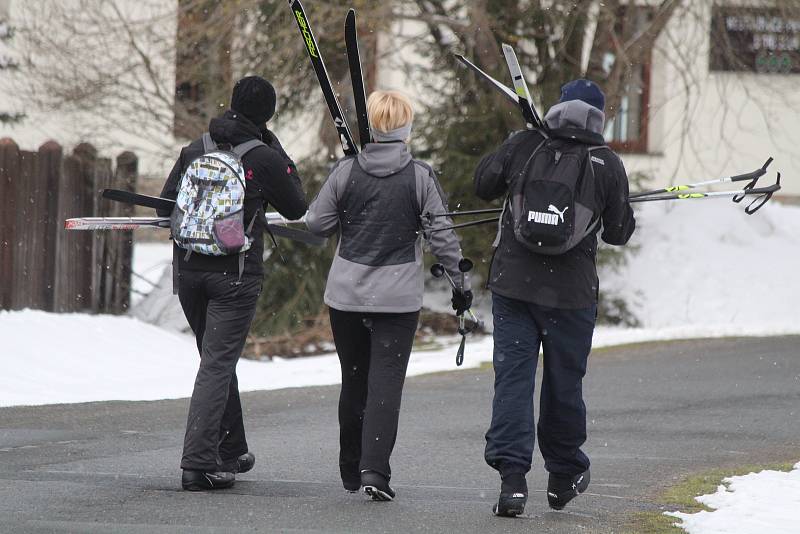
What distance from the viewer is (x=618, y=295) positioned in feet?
46.9

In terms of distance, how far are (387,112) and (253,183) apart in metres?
0.67

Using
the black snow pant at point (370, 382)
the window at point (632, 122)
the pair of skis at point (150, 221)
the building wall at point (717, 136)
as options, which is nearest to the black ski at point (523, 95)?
the black snow pant at point (370, 382)

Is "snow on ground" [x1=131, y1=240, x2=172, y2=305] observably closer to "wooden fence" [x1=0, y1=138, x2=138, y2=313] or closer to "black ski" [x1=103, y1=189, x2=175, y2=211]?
"wooden fence" [x1=0, y1=138, x2=138, y2=313]

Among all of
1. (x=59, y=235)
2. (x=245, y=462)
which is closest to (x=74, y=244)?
(x=59, y=235)

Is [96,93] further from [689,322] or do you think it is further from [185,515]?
[185,515]

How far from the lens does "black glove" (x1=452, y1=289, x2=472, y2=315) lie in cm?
569

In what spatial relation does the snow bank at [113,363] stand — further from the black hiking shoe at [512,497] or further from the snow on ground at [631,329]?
the black hiking shoe at [512,497]

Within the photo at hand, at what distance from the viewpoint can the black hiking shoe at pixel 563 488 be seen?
5469 millimetres

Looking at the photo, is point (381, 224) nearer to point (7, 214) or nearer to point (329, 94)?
point (329, 94)

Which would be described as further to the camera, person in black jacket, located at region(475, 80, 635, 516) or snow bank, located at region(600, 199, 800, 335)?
snow bank, located at region(600, 199, 800, 335)

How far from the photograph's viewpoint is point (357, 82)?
19.9 ft

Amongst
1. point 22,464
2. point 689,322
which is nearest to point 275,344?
point 689,322

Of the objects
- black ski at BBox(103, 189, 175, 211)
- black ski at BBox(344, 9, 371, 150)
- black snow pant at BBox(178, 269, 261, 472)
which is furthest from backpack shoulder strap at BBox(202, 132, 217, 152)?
black ski at BBox(344, 9, 371, 150)

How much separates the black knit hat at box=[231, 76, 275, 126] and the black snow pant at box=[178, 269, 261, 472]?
0.70m
